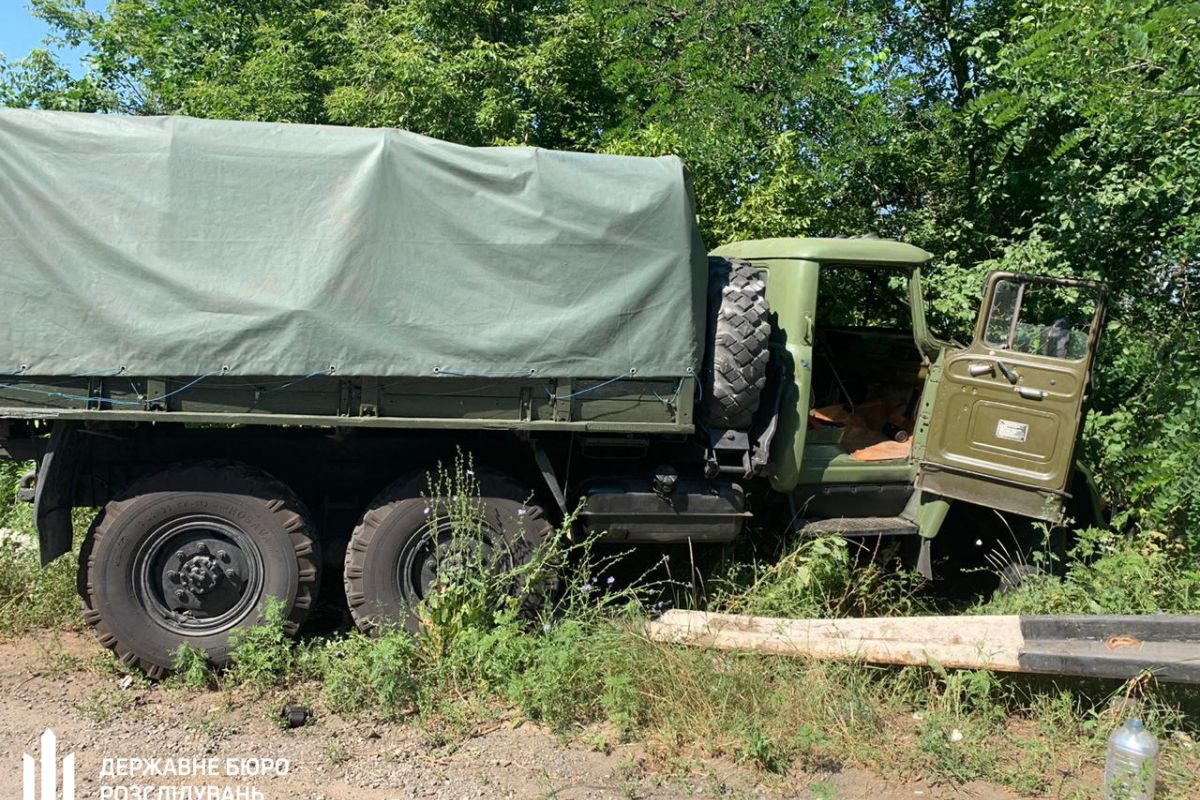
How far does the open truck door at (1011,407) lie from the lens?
5578mm

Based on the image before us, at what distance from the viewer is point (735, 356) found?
5340 mm

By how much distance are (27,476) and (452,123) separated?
514cm

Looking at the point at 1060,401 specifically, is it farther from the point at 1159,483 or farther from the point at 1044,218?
the point at 1044,218

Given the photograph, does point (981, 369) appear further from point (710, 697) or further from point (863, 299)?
point (710, 697)

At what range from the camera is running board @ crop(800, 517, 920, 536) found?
584 centimetres

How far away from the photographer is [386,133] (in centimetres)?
505

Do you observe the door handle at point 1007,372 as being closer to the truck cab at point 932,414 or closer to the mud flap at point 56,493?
the truck cab at point 932,414

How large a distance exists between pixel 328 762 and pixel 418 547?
1.32m

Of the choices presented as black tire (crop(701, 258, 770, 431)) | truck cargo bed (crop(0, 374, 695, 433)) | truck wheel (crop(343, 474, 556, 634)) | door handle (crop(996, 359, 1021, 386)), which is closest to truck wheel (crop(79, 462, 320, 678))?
truck wheel (crop(343, 474, 556, 634))

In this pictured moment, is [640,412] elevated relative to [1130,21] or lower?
lower

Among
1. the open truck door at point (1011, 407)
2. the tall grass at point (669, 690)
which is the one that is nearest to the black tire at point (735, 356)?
the tall grass at point (669, 690)

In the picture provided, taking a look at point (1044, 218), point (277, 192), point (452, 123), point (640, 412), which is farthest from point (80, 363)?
point (1044, 218)

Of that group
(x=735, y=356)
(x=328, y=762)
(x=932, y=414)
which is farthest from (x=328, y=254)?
(x=932, y=414)

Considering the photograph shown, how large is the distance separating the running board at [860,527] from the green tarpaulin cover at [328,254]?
1379 millimetres
